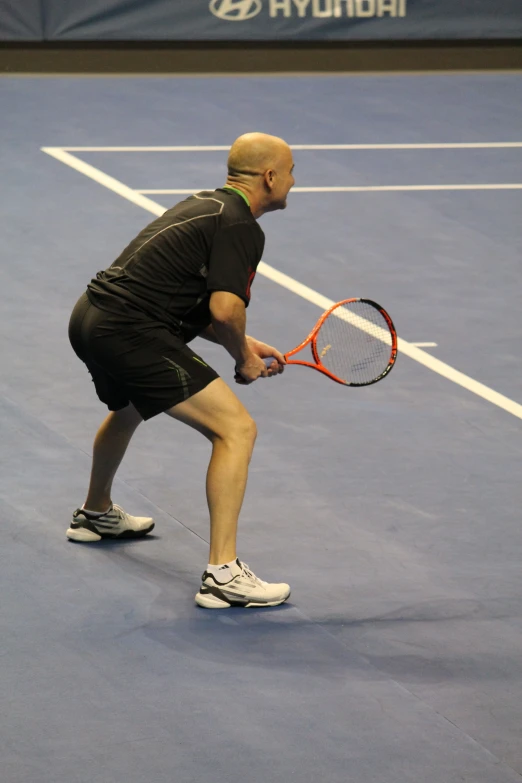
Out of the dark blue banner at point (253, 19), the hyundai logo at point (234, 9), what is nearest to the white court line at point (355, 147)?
the dark blue banner at point (253, 19)

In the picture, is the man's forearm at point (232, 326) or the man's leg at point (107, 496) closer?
the man's forearm at point (232, 326)

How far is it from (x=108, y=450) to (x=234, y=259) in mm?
1001

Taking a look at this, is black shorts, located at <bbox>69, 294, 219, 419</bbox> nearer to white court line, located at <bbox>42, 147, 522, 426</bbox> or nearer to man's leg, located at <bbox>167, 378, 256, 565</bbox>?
man's leg, located at <bbox>167, 378, 256, 565</bbox>

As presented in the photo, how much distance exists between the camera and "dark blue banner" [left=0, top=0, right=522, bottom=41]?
1445 centimetres

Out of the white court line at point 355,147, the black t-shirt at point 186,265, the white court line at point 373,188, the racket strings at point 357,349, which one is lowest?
the racket strings at point 357,349

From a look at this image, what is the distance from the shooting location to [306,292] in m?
8.46

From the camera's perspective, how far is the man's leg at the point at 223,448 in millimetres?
4809

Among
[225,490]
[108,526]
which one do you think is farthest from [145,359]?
[108,526]

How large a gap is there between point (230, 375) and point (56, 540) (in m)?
1.96

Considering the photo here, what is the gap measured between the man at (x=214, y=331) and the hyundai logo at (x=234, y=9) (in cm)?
1019

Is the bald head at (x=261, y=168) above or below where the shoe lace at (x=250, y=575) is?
above

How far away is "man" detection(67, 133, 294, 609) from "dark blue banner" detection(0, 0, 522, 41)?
10.2 metres

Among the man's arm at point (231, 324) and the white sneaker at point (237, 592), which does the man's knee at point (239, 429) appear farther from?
the white sneaker at point (237, 592)

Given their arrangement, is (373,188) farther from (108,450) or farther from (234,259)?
(234,259)
